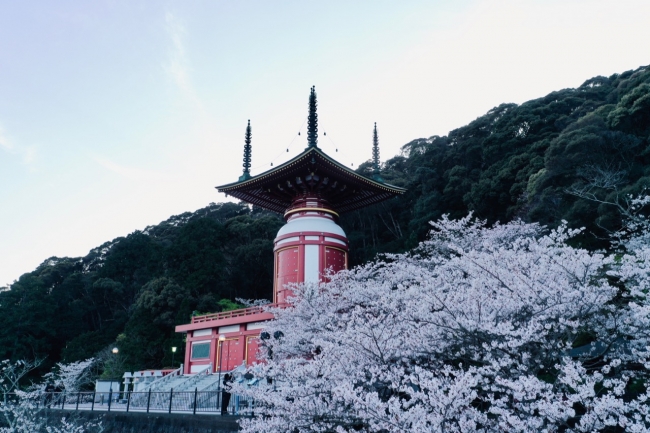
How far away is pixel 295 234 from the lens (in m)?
22.2

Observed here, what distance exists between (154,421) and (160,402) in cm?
205

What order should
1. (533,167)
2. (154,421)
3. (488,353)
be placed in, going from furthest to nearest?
(533,167) → (154,421) → (488,353)

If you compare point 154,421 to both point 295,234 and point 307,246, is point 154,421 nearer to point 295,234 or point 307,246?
point 307,246

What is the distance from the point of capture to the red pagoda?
21719mm

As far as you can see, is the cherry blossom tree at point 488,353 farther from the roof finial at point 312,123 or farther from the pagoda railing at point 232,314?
the roof finial at point 312,123

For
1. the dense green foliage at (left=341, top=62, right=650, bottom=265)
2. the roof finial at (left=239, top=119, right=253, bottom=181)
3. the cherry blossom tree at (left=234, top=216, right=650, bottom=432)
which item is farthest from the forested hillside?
the cherry blossom tree at (left=234, top=216, right=650, bottom=432)

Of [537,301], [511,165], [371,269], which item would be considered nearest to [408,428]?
[537,301]

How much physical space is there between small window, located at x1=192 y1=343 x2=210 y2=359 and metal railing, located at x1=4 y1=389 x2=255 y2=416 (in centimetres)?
491

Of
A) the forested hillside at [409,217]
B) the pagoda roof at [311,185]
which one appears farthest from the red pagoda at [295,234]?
the forested hillside at [409,217]

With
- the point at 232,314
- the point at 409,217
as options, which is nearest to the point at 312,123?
the point at 232,314

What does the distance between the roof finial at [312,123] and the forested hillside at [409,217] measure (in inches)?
454

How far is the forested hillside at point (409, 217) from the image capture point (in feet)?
78.2

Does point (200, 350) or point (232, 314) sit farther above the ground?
point (232, 314)

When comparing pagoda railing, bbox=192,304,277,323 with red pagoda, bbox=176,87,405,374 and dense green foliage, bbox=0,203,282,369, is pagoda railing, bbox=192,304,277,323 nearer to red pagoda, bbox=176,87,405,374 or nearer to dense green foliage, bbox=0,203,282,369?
red pagoda, bbox=176,87,405,374
